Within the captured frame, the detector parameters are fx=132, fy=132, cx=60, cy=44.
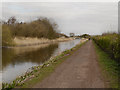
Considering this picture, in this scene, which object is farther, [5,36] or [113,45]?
[5,36]

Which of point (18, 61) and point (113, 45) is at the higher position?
point (113, 45)

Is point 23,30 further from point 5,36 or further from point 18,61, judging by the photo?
point 18,61

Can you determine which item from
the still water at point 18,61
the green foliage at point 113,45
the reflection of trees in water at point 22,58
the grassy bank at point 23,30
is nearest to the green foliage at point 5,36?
the grassy bank at point 23,30

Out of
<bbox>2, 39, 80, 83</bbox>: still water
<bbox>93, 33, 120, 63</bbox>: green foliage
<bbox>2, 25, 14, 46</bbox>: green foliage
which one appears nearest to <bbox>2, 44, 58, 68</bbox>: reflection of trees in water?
<bbox>2, 39, 80, 83</bbox>: still water

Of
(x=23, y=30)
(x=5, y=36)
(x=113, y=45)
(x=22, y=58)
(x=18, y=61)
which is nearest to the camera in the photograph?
(x=113, y=45)

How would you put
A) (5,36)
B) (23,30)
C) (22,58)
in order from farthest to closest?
(23,30) < (5,36) < (22,58)

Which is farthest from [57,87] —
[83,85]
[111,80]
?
[111,80]

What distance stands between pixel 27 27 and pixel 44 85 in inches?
1651

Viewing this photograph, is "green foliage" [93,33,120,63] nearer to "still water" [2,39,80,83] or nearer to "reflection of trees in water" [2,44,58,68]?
"still water" [2,39,80,83]

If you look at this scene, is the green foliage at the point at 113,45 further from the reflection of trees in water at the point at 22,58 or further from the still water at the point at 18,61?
the reflection of trees in water at the point at 22,58

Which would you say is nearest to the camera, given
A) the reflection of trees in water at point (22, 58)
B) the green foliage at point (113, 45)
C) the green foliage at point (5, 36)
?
the green foliage at point (113, 45)

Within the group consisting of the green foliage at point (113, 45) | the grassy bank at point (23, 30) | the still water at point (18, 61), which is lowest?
the still water at point (18, 61)

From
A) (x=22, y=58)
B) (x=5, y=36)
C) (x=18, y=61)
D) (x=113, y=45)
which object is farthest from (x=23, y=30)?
(x=113, y=45)

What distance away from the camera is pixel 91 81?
19.8ft
